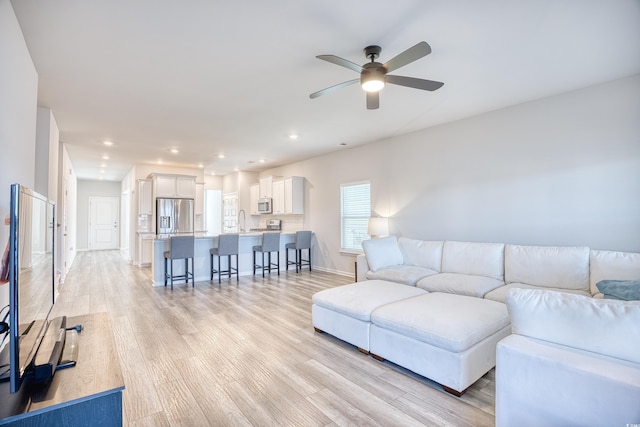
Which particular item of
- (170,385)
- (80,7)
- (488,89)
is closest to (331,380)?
(170,385)

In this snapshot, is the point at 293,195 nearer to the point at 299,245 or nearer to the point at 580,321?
the point at 299,245

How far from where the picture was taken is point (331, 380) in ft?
7.66

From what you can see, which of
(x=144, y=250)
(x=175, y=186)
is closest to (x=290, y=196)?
(x=175, y=186)

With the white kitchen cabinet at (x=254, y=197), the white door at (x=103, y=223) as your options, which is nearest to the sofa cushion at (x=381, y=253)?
the white kitchen cabinet at (x=254, y=197)

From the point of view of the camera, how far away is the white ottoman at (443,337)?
2.13 m

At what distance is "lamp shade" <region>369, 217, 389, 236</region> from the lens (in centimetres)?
523

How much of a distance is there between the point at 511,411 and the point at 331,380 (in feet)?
4.22

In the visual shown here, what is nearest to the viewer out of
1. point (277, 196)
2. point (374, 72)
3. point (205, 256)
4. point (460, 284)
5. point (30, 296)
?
point (30, 296)

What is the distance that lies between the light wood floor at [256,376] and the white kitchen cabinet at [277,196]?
372 cm

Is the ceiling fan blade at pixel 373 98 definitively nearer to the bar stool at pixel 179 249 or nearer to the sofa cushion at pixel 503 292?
the sofa cushion at pixel 503 292

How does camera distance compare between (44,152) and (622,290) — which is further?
(44,152)

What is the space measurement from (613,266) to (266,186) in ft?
23.2

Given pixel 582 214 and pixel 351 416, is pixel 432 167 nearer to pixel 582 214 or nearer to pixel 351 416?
pixel 582 214

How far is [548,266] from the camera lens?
10.9 ft
